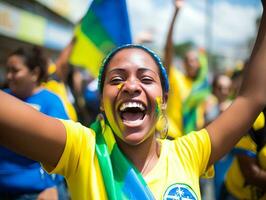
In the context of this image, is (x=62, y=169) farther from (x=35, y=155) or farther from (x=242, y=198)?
(x=242, y=198)

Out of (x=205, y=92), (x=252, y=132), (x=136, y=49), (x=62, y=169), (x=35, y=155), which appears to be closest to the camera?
(x=35, y=155)

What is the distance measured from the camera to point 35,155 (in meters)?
1.62

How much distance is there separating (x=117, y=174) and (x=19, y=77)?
1798 mm

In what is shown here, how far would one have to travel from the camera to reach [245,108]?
199 centimetres

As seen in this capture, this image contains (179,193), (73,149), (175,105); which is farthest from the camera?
(175,105)

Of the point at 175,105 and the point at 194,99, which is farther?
the point at 194,99

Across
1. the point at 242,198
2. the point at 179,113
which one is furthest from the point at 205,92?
the point at 242,198

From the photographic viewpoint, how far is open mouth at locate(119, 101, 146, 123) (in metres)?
1.85

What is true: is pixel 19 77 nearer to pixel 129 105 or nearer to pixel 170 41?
pixel 170 41

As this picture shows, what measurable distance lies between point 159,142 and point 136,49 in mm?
440

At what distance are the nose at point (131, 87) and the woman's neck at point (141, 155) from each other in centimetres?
23

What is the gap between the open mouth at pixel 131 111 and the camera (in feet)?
6.06

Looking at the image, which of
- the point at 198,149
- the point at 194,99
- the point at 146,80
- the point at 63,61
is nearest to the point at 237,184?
the point at 198,149

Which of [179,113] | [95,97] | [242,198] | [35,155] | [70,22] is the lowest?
[242,198]
